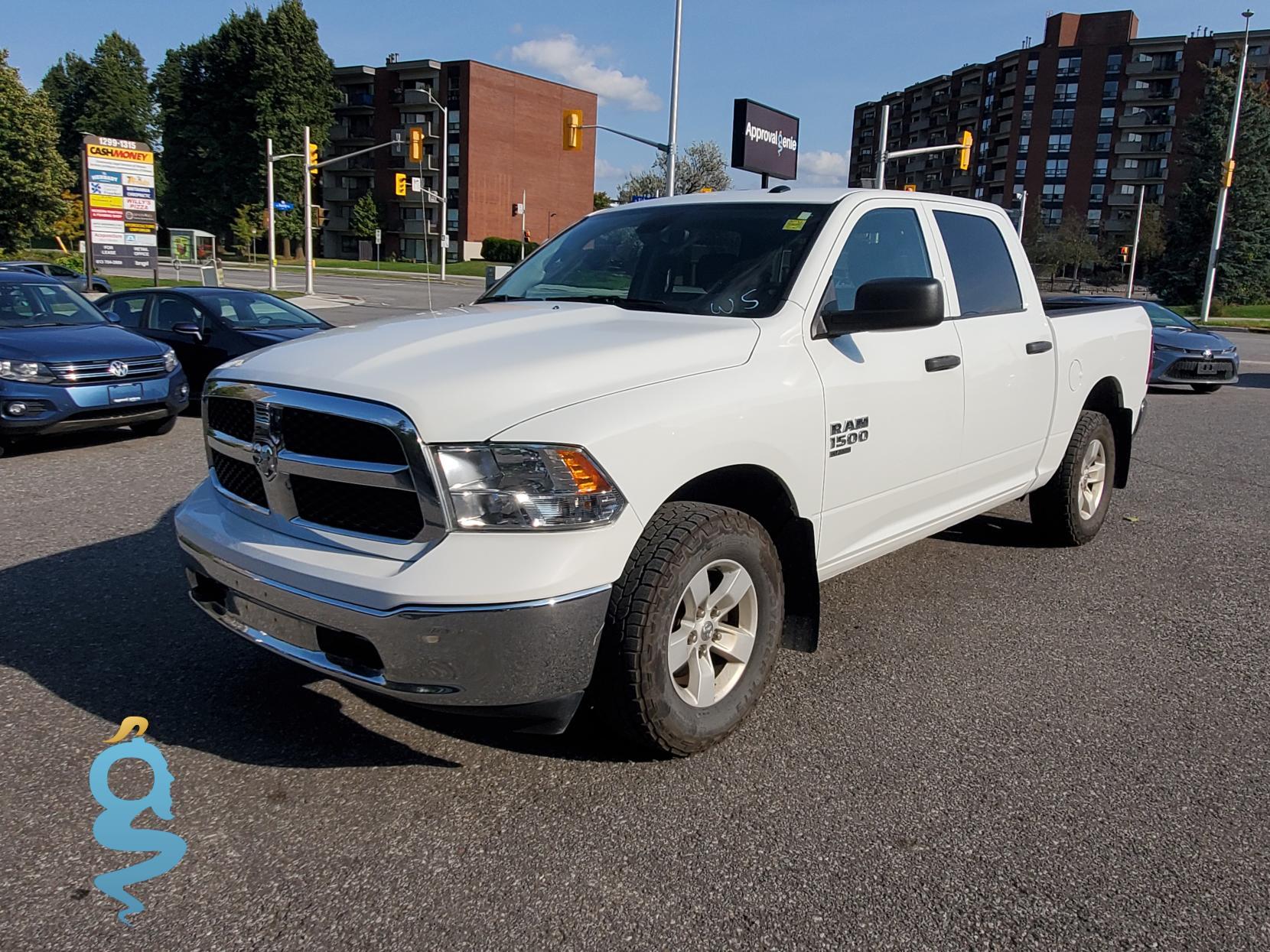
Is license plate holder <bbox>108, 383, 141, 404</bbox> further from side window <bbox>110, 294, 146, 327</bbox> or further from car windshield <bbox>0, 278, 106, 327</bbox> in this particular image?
side window <bbox>110, 294, 146, 327</bbox>

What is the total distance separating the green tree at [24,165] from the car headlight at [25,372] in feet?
149

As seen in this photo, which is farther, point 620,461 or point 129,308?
point 129,308

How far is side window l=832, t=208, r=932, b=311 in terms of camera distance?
12.7ft

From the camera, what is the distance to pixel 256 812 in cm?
292

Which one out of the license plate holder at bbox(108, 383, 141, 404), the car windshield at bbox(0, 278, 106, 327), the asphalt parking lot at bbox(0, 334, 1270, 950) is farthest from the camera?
the car windshield at bbox(0, 278, 106, 327)

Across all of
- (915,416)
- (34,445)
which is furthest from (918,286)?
(34,445)

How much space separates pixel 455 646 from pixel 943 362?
2.56 meters

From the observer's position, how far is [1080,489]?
5.87 m

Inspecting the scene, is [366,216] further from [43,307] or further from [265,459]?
[265,459]

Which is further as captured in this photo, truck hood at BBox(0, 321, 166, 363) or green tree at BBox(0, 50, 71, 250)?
green tree at BBox(0, 50, 71, 250)

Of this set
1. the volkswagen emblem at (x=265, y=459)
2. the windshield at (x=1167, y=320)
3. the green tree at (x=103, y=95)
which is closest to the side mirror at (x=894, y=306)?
the volkswagen emblem at (x=265, y=459)

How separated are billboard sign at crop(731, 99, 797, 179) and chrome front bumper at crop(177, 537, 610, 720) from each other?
1037 inches

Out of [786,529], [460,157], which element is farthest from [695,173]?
[786,529]

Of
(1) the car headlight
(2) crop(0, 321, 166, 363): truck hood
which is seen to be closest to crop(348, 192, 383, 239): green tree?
(2) crop(0, 321, 166, 363): truck hood
